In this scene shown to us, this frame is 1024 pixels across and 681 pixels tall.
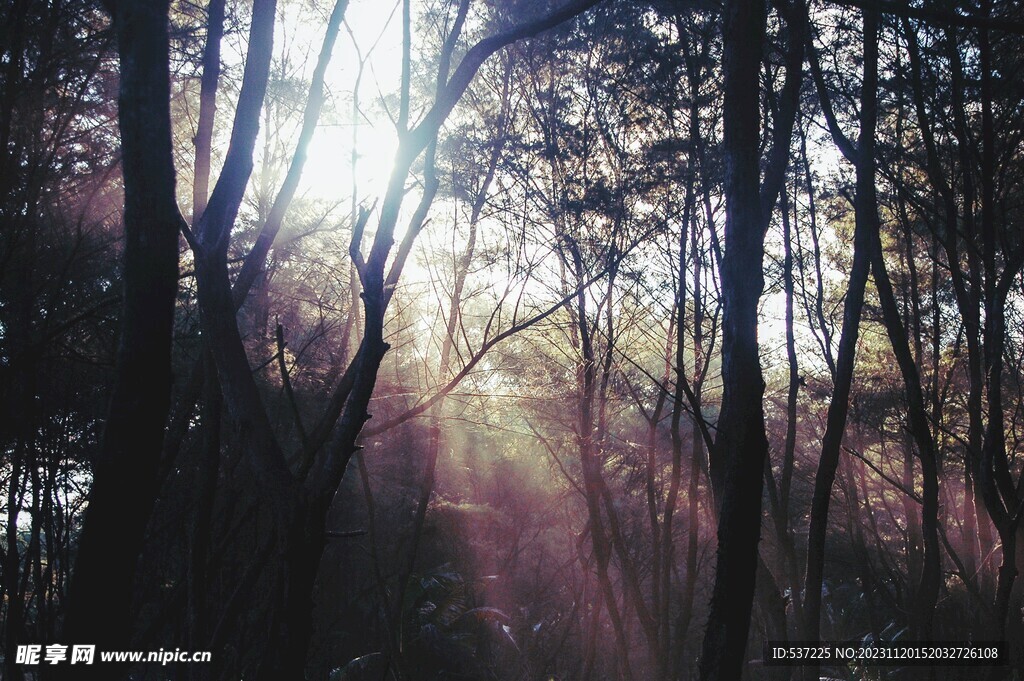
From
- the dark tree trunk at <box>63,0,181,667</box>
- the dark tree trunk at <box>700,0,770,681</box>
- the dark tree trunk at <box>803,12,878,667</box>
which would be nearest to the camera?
the dark tree trunk at <box>63,0,181,667</box>

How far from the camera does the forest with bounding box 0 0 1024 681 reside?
3.13 metres

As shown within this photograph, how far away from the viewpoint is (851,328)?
5.24 m

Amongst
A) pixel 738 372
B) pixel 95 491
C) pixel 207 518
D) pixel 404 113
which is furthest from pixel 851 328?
pixel 95 491

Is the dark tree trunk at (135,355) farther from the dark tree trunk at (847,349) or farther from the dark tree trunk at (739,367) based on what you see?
the dark tree trunk at (847,349)

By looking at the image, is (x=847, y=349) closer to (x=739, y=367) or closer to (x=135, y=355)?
(x=739, y=367)

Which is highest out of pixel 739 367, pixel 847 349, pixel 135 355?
pixel 847 349

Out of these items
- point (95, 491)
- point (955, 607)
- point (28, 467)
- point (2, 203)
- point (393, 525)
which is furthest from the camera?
point (393, 525)

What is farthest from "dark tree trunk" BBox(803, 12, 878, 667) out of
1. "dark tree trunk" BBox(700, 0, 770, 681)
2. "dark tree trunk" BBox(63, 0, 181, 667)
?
"dark tree trunk" BBox(63, 0, 181, 667)

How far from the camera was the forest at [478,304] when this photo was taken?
3131mm

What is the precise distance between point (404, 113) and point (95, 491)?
2.34 metres

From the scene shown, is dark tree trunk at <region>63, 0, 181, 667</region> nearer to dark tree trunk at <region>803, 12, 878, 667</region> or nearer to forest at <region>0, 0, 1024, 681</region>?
forest at <region>0, 0, 1024, 681</region>

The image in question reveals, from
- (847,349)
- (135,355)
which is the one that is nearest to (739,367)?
(847,349)

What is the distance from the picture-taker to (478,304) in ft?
23.2

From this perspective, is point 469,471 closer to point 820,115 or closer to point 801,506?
point 801,506
